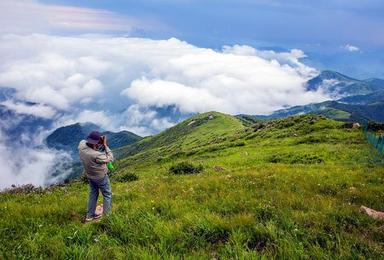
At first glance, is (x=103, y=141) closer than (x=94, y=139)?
No

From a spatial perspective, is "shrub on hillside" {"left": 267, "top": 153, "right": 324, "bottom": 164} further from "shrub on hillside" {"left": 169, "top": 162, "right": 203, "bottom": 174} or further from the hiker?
the hiker

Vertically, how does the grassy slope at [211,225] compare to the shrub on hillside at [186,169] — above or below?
above

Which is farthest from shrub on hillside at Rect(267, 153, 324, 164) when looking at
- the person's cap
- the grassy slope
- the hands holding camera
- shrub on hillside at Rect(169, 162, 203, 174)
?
the person's cap

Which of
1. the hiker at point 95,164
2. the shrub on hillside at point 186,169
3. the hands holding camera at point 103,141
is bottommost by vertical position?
the shrub on hillside at point 186,169

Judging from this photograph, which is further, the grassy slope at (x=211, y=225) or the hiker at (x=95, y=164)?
the hiker at (x=95, y=164)

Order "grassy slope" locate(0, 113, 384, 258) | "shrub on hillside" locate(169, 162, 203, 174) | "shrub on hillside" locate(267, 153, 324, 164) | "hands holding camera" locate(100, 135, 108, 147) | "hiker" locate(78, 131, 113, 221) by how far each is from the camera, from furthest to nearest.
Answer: "shrub on hillside" locate(267, 153, 324, 164), "shrub on hillside" locate(169, 162, 203, 174), "hands holding camera" locate(100, 135, 108, 147), "hiker" locate(78, 131, 113, 221), "grassy slope" locate(0, 113, 384, 258)

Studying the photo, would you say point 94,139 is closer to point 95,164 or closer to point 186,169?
point 95,164

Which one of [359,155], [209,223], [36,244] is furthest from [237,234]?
[359,155]

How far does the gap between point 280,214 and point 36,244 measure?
5678 millimetres

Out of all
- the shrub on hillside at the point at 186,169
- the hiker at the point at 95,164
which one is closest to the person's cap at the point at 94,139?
the hiker at the point at 95,164

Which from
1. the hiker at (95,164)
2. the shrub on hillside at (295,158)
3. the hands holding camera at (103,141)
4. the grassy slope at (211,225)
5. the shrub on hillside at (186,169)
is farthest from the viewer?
the shrub on hillside at (295,158)

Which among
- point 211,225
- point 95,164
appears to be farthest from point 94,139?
point 211,225

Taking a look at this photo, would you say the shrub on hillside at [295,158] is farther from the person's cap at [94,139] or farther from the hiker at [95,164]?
the person's cap at [94,139]

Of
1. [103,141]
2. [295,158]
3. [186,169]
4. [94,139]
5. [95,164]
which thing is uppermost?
[94,139]
